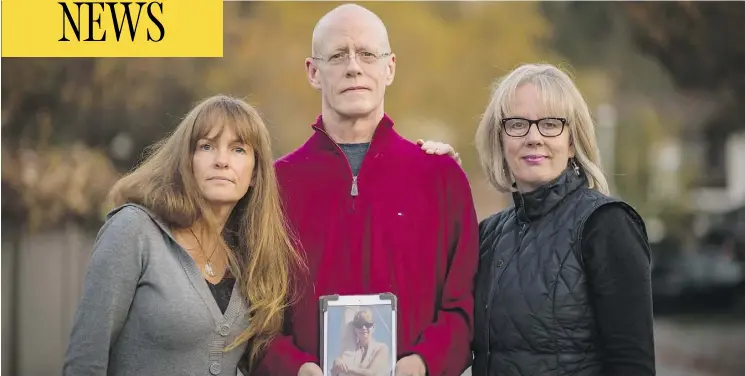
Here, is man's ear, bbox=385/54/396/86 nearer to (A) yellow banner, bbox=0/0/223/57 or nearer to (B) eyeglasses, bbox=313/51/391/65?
(B) eyeglasses, bbox=313/51/391/65

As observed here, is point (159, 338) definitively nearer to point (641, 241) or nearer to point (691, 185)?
point (641, 241)

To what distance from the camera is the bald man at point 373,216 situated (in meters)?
3.05

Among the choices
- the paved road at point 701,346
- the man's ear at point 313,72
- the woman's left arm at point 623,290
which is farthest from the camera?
the paved road at point 701,346

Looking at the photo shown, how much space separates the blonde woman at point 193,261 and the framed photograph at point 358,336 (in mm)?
179

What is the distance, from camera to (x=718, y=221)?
727 centimetres

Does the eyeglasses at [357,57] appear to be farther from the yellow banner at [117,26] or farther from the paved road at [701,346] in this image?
the paved road at [701,346]

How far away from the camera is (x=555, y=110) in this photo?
2.91 metres

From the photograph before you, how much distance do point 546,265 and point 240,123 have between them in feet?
3.47

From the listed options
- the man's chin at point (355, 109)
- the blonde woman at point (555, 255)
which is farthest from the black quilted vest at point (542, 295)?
the man's chin at point (355, 109)

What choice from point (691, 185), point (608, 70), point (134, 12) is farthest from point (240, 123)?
point (691, 185)

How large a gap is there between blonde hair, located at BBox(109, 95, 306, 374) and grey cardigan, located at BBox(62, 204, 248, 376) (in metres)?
0.09

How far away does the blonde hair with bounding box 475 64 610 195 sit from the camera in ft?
9.59

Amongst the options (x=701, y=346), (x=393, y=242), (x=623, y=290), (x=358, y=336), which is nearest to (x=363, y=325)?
(x=358, y=336)

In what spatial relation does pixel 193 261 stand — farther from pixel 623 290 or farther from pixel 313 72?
pixel 623 290
